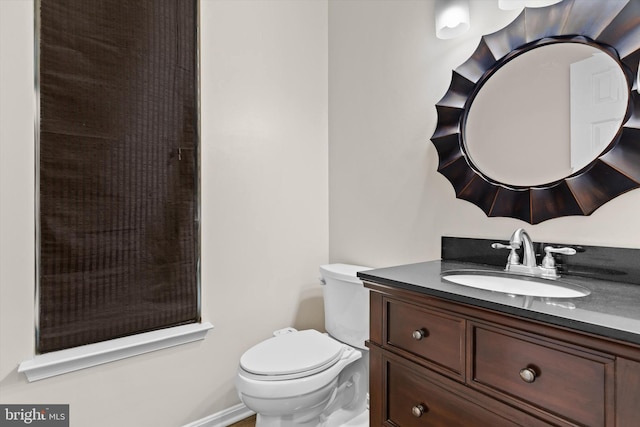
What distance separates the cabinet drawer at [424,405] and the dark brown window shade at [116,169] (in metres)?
1.08

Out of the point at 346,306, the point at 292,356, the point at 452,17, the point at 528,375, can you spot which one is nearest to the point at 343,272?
the point at 346,306

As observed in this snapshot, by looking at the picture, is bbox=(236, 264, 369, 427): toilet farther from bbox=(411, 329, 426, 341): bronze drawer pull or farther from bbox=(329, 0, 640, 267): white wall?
bbox=(411, 329, 426, 341): bronze drawer pull

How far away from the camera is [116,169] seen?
4.99 ft

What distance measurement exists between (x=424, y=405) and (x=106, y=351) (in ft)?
4.24

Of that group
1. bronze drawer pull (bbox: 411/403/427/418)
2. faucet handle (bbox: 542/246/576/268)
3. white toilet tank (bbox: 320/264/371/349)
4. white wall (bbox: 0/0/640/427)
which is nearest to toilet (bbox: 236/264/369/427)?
white toilet tank (bbox: 320/264/371/349)

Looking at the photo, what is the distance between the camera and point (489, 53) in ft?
4.68

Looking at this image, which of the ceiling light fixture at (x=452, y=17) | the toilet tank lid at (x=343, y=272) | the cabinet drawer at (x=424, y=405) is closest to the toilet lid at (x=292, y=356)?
the toilet tank lid at (x=343, y=272)

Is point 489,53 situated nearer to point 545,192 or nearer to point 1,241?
point 545,192

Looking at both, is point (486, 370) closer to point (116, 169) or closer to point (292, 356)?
point (292, 356)

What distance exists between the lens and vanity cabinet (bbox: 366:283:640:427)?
0.69m

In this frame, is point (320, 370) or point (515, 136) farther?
point (320, 370)

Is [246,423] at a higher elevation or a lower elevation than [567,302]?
lower

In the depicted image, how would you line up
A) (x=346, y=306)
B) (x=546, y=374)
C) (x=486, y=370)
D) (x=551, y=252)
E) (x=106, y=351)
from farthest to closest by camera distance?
(x=346, y=306), (x=106, y=351), (x=551, y=252), (x=486, y=370), (x=546, y=374)

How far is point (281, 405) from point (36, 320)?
102 cm
